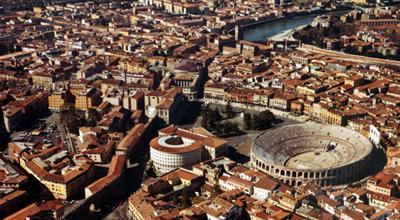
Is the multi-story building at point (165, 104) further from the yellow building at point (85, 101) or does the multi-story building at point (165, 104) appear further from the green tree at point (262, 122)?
the green tree at point (262, 122)

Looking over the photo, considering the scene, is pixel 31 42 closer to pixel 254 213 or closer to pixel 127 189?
pixel 127 189

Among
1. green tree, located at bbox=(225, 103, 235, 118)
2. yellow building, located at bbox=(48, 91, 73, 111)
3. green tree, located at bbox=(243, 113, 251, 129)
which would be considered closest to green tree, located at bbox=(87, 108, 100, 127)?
yellow building, located at bbox=(48, 91, 73, 111)

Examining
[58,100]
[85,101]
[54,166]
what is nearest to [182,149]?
[54,166]

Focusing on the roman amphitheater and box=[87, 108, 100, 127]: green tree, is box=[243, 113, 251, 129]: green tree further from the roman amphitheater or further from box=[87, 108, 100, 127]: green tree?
box=[87, 108, 100, 127]: green tree

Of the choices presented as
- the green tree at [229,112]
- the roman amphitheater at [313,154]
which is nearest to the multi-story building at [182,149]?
the roman amphitheater at [313,154]

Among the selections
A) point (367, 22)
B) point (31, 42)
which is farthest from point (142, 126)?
point (367, 22)
